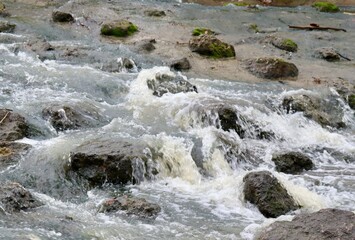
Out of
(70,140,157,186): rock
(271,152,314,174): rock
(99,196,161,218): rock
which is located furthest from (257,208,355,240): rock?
(271,152,314,174): rock

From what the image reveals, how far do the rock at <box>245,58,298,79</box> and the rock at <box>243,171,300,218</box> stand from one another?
7.95m

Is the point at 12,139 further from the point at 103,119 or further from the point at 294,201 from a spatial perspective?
the point at 294,201

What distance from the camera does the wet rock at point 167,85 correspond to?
46.3 ft

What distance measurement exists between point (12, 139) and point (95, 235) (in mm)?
4337

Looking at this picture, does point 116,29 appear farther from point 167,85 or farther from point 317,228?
point 317,228

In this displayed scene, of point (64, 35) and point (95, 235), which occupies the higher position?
point (95, 235)

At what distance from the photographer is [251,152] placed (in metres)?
11.7

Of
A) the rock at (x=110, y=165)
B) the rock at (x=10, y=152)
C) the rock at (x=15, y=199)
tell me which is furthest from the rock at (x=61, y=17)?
the rock at (x=15, y=199)

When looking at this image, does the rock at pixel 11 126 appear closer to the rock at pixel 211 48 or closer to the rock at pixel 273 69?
the rock at pixel 273 69

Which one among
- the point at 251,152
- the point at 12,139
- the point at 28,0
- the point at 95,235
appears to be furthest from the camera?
the point at 28,0

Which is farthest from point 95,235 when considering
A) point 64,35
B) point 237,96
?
point 64,35

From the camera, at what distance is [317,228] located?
21.9 ft

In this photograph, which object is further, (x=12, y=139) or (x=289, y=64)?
(x=289, y=64)

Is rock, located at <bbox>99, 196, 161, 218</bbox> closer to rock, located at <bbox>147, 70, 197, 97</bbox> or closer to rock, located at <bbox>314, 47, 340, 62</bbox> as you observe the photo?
rock, located at <bbox>147, 70, 197, 97</bbox>
